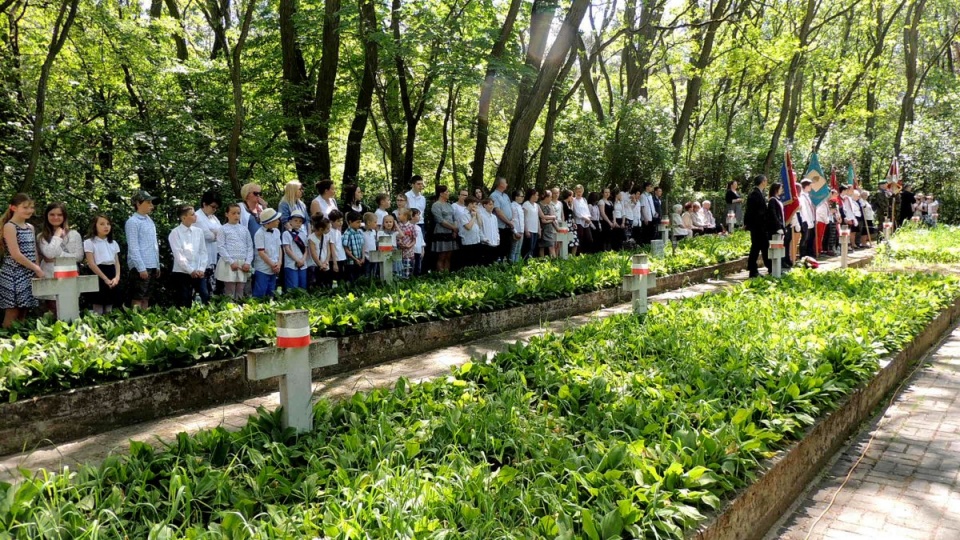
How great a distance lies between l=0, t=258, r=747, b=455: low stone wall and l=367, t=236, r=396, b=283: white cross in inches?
68.2

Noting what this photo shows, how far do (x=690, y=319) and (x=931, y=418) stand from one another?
249 cm

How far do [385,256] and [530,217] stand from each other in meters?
5.59

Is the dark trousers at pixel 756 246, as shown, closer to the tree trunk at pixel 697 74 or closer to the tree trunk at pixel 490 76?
the tree trunk at pixel 490 76

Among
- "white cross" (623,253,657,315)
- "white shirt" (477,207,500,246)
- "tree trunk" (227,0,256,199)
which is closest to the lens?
"white cross" (623,253,657,315)

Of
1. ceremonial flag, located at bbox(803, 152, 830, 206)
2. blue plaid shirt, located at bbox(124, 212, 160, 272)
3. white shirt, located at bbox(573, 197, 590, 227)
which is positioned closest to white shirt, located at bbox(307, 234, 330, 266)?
blue plaid shirt, located at bbox(124, 212, 160, 272)

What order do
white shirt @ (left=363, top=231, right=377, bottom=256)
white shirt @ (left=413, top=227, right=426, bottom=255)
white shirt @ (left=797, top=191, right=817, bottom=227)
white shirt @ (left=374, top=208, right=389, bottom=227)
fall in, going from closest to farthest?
white shirt @ (left=363, top=231, right=377, bottom=256) → white shirt @ (left=374, top=208, right=389, bottom=227) → white shirt @ (left=413, top=227, right=426, bottom=255) → white shirt @ (left=797, top=191, right=817, bottom=227)

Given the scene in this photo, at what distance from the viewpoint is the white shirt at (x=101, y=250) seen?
8953 millimetres

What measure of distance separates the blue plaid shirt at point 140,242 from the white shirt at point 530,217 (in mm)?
7772

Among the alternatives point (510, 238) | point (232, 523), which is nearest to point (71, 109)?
point (510, 238)

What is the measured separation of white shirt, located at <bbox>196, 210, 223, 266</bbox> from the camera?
31.5 ft

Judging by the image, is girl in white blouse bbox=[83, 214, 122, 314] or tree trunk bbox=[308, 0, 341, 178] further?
tree trunk bbox=[308, 0, 341, 178]

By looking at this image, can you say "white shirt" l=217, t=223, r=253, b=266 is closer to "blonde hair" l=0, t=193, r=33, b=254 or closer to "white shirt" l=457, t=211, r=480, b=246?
"blonde hair" l=0, t=193, r=33, b=254

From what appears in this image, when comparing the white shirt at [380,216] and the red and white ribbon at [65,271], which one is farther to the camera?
the white shirt at [380,216]

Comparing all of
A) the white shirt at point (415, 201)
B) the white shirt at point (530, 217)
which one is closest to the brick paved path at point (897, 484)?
the white shirt at point (415, 201)
